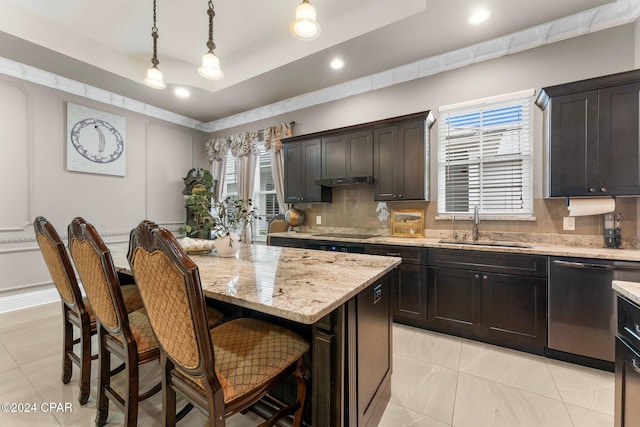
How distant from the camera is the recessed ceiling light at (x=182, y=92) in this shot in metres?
4.07

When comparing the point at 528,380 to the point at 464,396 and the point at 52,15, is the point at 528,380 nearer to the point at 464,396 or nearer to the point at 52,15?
the point at 464,396

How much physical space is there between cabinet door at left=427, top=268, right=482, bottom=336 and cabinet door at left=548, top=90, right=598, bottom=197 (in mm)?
1133

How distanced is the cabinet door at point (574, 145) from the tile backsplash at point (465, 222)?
0.35 m

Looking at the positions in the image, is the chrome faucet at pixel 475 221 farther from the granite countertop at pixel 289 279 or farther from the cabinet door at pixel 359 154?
the granite countertop at pixel 289 279

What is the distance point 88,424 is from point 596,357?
3.62 metres

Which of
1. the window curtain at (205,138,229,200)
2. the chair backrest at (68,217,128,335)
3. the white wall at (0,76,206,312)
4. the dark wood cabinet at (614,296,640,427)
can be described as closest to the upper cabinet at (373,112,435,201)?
the dark wood cabinet at (614,296,640,427)

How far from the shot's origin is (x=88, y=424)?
63.7 inches

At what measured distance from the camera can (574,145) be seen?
236cm

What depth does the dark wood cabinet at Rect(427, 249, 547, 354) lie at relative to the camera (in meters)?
2.31

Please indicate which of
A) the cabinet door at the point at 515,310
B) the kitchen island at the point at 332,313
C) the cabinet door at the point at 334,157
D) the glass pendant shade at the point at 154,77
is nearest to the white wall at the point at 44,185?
the glass pendant shade at the point at 154,77

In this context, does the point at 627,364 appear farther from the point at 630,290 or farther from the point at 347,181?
the point at 347,181

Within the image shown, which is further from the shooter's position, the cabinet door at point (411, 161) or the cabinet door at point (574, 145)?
the cabinet door at point (411, 161)

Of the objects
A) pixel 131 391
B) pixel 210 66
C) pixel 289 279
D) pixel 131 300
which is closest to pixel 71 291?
pixel 131 300

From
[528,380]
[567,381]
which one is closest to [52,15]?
[528,380]
